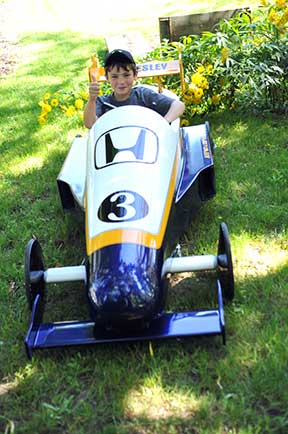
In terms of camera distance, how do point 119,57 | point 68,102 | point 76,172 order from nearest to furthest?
point 119,57, point 76,172, point 68,102

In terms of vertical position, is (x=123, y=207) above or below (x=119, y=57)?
below

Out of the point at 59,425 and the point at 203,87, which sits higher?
the point at 203,87

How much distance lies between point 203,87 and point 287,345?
3.32 m

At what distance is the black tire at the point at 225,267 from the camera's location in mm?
2910

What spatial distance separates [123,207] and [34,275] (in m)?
0.66

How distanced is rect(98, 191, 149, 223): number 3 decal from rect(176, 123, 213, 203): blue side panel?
1.54 ft

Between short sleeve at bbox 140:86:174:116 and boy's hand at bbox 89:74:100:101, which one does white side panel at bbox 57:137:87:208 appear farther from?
short sleeve at bbox 140:86:174:116

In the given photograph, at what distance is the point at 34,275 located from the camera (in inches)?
120

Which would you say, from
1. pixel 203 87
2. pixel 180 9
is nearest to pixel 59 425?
pixel 203 87

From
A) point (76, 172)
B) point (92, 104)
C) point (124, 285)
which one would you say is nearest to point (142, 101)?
point (92, 104)

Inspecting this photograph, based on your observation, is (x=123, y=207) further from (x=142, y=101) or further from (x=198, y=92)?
(x=198, y=92)

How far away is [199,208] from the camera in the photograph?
395cm

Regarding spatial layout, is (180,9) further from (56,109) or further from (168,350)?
(168,350)

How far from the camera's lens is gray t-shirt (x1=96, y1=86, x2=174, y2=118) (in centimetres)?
409
